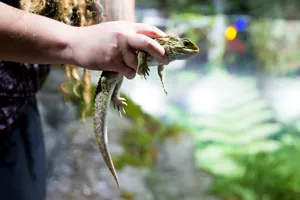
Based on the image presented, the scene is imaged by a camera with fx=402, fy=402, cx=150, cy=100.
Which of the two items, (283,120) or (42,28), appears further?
(283,120)

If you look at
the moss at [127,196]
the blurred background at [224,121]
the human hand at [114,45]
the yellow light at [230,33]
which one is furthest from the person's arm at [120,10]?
the yellow light at [230,33]

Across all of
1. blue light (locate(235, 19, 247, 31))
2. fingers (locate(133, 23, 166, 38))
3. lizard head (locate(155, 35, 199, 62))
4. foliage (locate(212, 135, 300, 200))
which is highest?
fingers (locate(133, 23, 166, 38))

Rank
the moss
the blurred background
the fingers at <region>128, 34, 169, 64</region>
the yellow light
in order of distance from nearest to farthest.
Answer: the fingers at <region>128, 34, 169, 64</region> → the moss → the blurred background → the yellow light

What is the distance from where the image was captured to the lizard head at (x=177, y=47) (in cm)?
39

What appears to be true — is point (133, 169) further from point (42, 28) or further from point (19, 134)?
point (42, 28)

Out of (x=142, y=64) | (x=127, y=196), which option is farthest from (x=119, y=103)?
(x=127, y=196)

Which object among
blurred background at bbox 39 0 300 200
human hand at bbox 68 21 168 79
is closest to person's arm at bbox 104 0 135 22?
human hand at bbox 68 21 168 79

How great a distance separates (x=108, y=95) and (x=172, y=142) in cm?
139

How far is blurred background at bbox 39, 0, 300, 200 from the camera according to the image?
1.27m

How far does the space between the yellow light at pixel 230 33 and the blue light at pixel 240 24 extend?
31 millimetres

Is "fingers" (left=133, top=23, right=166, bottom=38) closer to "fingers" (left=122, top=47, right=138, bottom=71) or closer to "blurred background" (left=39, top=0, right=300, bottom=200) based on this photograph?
"fingers" (left=122, top=47, right=138, bottom=71)

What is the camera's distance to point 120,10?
0.57 metres

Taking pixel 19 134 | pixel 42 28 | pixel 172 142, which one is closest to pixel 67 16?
pixel 42 28

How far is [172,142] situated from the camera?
183cm
